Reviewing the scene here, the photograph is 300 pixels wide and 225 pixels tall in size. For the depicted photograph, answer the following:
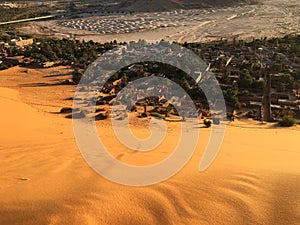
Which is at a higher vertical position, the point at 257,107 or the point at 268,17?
the point at 268,17

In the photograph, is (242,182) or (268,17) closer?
(242,182)

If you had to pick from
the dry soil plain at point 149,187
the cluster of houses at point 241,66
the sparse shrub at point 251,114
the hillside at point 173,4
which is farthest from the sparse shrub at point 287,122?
the hillside at point 173,4

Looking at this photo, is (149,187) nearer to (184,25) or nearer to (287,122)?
(287,122)

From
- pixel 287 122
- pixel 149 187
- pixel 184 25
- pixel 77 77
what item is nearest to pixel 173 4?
pixel 184 25

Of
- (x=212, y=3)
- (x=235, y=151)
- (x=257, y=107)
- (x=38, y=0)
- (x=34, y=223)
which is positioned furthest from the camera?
(x=38, y=0)

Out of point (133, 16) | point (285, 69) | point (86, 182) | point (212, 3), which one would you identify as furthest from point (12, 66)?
point (212, 3)

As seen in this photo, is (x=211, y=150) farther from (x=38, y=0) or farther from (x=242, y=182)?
(x=38, y=0)

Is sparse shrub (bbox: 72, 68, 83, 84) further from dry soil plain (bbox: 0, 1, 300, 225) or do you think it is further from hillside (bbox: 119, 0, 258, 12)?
hillside (bbox: 119, 0, 258, 12)
